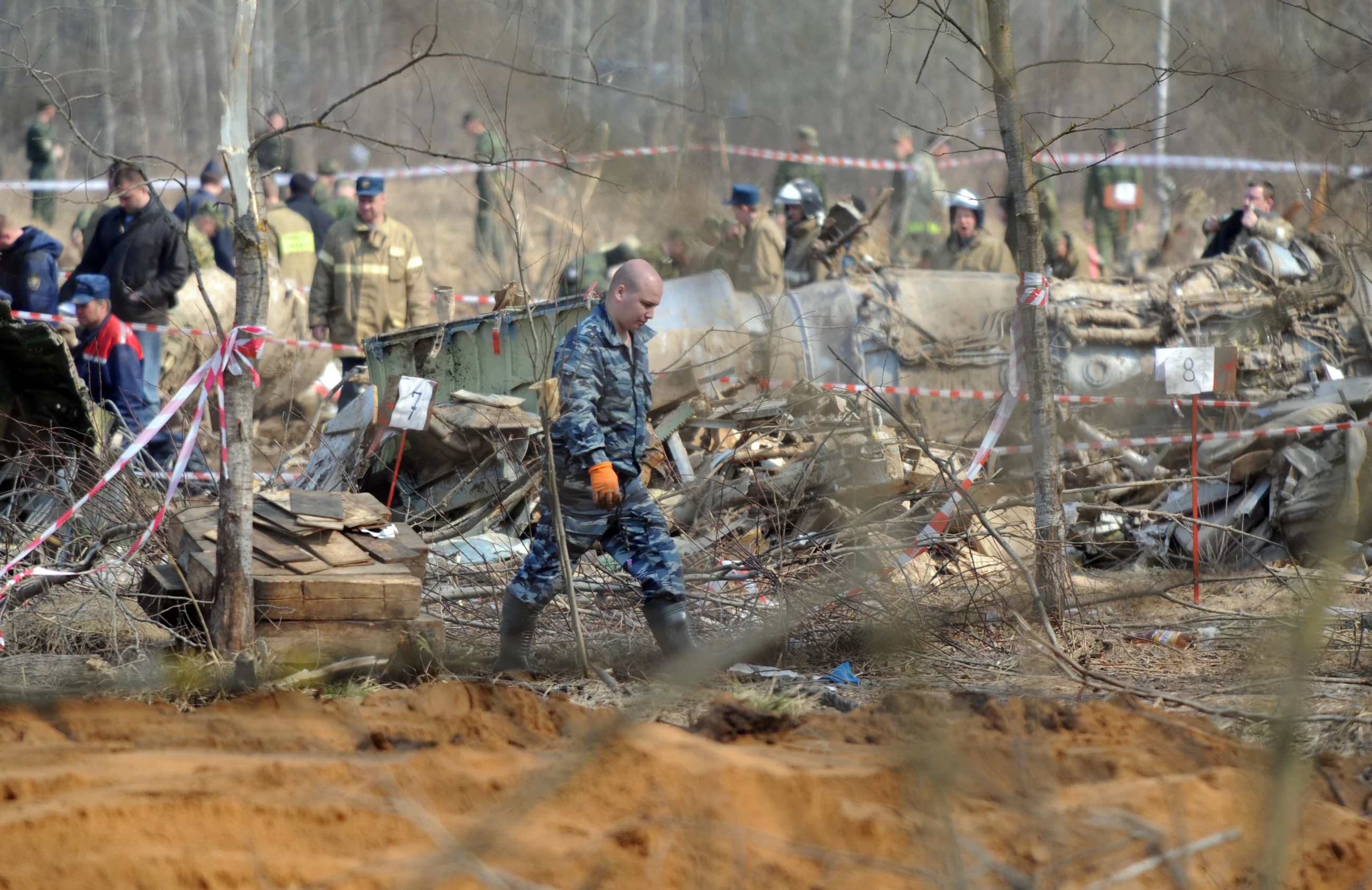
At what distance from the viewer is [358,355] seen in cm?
1025

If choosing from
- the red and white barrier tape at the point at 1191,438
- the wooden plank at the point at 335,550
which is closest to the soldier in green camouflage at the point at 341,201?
the red and white barrier tape at the point at 1191,438

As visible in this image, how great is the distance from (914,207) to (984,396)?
7382mm

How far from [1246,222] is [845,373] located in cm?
424

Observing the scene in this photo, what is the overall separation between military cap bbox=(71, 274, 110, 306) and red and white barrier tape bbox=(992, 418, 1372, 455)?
19.2 ft

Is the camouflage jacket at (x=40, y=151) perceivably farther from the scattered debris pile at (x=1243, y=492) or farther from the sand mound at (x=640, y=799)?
the sand mound at (x=640, y=799)

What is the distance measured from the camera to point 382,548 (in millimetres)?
5629

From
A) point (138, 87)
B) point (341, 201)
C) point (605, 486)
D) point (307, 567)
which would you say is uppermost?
point (138, 87)

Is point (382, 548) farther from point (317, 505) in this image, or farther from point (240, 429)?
point (240, 429)

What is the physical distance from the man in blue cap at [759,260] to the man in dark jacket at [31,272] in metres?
5.39

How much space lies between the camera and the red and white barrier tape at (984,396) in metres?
8.60

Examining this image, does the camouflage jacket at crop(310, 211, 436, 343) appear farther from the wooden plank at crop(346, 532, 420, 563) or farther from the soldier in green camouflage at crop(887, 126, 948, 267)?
the soldier in green camouflage at crop(887, 126, 948, 267)

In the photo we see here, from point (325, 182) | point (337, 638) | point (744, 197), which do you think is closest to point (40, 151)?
point (325, 182)

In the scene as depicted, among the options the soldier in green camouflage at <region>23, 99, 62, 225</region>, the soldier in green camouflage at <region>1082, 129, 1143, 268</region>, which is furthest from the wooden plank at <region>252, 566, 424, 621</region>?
the soldier in green camouflage at <region>1082, 129, 1143, 268</region>

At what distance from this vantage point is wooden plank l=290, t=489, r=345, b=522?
554 cm
